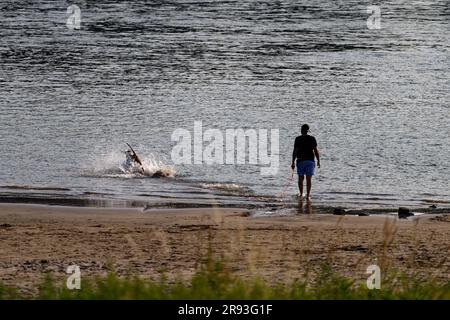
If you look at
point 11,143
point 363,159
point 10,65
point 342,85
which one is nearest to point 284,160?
point 363,159

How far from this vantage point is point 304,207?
22.9 m

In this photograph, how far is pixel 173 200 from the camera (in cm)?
2370

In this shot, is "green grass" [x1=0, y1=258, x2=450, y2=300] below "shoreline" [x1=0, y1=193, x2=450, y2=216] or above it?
below

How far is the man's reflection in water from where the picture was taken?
22.4 metres

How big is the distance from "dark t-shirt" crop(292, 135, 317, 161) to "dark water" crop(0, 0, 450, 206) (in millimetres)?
1100

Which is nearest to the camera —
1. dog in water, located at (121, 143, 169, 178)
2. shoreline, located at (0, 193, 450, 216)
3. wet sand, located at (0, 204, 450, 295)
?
wet sand, located at (0, 204, 450, 295)

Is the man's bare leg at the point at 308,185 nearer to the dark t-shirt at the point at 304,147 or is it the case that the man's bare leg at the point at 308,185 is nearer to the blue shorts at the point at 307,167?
the blue shorts at the point at 307,167

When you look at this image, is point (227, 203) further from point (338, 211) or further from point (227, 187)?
point (338, 211)

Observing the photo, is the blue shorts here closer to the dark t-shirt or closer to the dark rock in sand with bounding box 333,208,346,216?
the dark t-shirt

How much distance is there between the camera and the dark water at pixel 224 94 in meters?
26.4

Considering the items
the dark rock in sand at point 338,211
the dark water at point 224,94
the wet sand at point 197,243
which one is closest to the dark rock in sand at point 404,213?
the wet sand at point 197,243

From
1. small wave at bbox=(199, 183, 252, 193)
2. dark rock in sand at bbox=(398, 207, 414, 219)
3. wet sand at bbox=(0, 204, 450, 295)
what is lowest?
wet sand at bbox=(0, 204, 450, 295)

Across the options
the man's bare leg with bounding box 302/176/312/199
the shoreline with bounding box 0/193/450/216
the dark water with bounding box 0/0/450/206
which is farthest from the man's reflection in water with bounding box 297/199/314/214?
the dark water with bounding box 0/0/450/206
